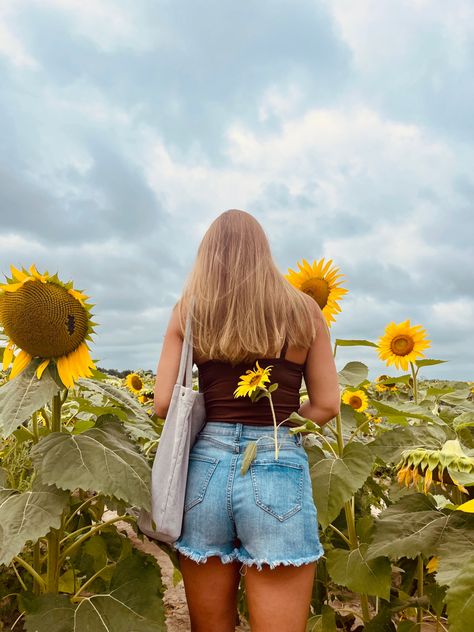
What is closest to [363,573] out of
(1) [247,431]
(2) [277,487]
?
(2) [277,487]

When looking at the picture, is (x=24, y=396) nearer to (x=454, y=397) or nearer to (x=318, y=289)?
(x=318, y=289)

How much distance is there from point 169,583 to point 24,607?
72.8 inches

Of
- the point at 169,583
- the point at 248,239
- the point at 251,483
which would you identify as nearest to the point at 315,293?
the point at 248,239

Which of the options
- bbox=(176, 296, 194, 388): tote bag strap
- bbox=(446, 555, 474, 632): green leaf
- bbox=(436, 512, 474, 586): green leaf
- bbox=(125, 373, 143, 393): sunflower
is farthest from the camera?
bbox=(125, 373, 143, 393): sunflower

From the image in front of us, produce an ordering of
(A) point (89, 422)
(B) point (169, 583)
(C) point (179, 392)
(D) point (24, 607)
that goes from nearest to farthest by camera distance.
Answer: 1. (C) point (179, 392)
2. (D) point (24, 607)
3. (A) point (89, 422)
4. (B) point (169, 583)

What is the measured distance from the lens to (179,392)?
2.29 m

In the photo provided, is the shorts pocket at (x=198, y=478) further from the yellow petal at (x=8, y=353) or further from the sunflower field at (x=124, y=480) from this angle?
the yellow petal at (x=8, y=353)

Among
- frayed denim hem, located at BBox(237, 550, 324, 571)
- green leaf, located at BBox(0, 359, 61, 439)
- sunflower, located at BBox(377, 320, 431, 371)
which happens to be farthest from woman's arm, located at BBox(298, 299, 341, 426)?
sunflower, located at BBox(377, 320, 431, 371)

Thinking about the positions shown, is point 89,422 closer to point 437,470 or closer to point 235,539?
point 235,539

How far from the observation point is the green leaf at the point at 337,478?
223 cm

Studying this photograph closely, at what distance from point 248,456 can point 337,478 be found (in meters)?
0.45

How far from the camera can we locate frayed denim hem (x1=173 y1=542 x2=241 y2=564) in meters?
2.14

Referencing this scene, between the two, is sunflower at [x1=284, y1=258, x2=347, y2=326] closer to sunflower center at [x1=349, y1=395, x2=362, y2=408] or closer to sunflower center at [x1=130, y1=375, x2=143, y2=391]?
sunflower center at [x1=349, y1=395, x2=362, y2=408]

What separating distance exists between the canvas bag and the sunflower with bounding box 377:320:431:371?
6.60 ft
